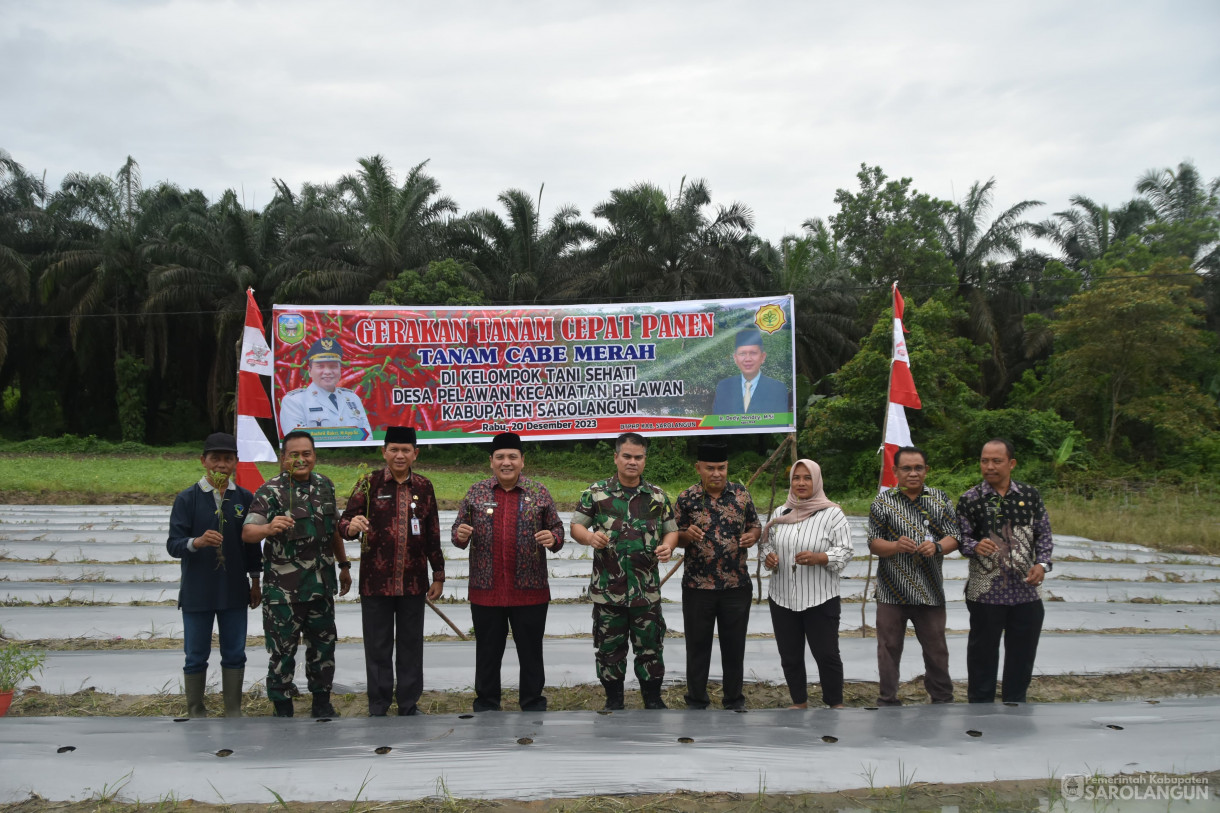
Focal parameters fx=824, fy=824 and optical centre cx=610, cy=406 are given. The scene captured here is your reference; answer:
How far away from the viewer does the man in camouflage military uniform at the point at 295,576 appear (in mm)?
4156

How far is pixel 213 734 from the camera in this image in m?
3.40

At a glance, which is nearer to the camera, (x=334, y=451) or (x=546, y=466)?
(x=546, y=466)

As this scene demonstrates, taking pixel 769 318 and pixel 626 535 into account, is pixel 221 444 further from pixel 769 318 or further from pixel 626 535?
pixel 769 318

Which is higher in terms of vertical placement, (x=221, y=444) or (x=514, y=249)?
(x=514, y=249)

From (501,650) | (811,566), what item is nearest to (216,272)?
(501,650)

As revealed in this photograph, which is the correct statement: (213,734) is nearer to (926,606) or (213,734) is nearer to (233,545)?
(233,545)

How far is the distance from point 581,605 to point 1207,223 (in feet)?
77.6

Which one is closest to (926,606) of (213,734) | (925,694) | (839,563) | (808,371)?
(839,563)

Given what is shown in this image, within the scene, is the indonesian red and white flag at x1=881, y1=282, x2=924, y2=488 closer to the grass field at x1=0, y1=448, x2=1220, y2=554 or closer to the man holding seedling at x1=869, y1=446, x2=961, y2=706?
the man holding seedling at x1=869, y1=446, x2=961, y2=706

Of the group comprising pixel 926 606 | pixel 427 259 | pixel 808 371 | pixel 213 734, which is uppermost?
pixel 427 259

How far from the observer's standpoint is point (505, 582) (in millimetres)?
4250

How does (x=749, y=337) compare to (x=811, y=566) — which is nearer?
(x=811, y=566)

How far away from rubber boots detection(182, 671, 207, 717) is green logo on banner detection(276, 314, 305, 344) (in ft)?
16.3

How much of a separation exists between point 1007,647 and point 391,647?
324 cm
